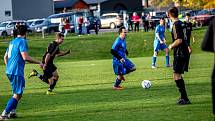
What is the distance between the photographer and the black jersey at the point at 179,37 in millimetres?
13790

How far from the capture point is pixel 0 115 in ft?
43.1

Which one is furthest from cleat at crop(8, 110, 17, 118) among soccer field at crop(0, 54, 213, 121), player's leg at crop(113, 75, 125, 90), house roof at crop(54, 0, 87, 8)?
house roof at crop(54, 0, 87, 8)

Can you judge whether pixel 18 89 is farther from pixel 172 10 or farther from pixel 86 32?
pixel 86 32

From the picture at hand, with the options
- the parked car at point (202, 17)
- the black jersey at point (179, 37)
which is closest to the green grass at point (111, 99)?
the black jersey at point (179, 37)

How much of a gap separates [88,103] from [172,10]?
3138mm

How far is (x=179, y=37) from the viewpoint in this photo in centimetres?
1376

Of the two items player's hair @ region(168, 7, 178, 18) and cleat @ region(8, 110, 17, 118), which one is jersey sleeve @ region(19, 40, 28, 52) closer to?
cleat @ region(8, 110, 17, 118)

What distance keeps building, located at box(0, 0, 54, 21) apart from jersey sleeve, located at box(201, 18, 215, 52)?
7026cm

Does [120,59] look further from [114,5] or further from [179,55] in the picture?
[114,5]

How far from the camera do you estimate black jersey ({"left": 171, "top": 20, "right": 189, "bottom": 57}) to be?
45.2 feet

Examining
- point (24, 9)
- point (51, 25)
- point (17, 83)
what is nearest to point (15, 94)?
point (17, 83)

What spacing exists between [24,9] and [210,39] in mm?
72097

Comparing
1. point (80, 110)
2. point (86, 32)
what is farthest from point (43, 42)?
point (80, 110)

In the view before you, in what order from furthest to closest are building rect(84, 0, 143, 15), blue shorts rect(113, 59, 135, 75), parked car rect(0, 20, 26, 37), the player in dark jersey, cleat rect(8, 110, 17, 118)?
1. building rect(84, 0, 143, 15)
2. parked car rect(0, 20, 26, 37)
3. blue shorts rect(113, 59, 135, 75)
4. the player in dark jersey
5. cleat rect(8, 110, 17, 118)
